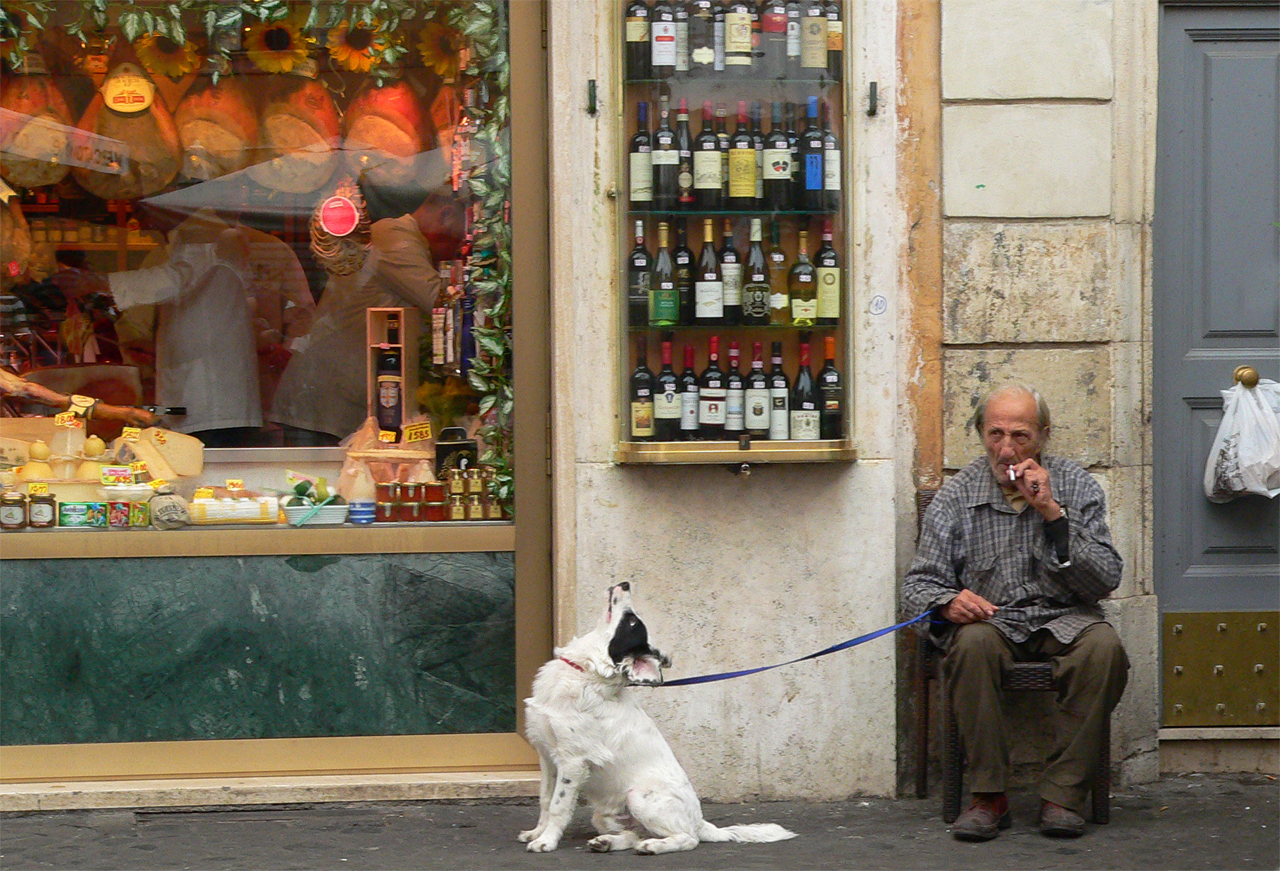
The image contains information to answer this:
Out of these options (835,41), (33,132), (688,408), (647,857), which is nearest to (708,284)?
(688,408)

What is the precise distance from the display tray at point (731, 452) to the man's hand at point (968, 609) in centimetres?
65

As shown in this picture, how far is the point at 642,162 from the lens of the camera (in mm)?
5074

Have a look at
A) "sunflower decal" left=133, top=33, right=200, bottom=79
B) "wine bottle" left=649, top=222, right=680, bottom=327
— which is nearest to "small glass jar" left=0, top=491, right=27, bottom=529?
"sunflower decal" left=133, top=33, right=200, bottom=79

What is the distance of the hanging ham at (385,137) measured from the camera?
18.1ft

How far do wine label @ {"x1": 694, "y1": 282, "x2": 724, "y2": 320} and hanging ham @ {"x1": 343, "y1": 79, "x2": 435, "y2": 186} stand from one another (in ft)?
4.03

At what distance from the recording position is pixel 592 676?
171 inches

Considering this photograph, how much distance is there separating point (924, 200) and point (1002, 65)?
0.54 metres

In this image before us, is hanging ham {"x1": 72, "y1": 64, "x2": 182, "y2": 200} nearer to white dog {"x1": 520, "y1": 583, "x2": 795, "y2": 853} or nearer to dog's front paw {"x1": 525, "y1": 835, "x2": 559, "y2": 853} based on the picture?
white dog {"x1": 520, "y1": 583, "x2": 795, "y2": 853}

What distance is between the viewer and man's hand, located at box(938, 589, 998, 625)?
468cm

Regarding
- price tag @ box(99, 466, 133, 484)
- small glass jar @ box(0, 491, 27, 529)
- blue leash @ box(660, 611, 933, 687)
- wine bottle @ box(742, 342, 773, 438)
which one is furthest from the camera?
price tag @ box(99, 466, 133, 484)

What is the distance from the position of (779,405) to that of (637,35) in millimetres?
1375

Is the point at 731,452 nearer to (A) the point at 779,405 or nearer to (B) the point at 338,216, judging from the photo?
(A) the point at 779,405

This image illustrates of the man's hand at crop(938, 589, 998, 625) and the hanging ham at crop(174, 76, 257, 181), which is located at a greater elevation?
the hanging ham at crop(174, 76, 257, 181)

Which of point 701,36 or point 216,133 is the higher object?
point 701,36
